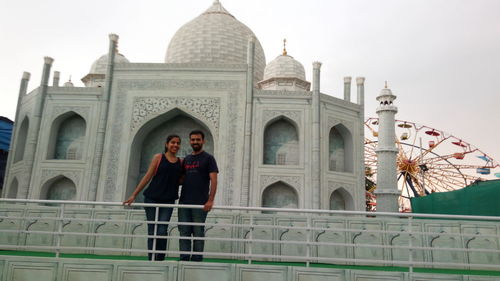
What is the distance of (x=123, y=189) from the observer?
12.7 metres

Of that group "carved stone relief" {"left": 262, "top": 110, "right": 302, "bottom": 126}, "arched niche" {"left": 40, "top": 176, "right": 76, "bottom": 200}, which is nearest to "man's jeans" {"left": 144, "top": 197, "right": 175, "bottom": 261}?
"carved stone relief" {"left": 262, "top": 110, "right": 302, "bottom": 126}

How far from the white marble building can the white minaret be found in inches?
40.4

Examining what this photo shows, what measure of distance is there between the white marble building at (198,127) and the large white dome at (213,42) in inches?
137

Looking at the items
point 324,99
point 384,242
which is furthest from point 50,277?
point 324,99

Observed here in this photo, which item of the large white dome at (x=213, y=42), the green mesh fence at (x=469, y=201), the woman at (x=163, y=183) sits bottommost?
the woman at (x=163, y=183)

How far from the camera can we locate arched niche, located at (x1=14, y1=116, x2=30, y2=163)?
48.3 feet

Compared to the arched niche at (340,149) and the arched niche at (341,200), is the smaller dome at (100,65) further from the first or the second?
the arched niche at (341,200)

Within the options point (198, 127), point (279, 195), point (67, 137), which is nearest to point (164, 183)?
point (279, 195)

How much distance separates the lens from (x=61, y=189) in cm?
1364

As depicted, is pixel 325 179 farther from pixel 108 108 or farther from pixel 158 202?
pixel 158 202

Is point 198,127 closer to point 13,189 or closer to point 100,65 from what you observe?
point 100,65

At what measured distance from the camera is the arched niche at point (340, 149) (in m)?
14.2

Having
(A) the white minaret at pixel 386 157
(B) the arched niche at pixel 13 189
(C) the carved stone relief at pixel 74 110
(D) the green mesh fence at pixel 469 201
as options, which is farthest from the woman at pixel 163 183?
(B) the arched niche at pixel 13 189

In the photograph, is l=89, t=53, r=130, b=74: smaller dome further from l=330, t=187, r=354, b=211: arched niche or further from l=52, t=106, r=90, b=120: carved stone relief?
l=330, t=187, r=354, b=211: arched niche
